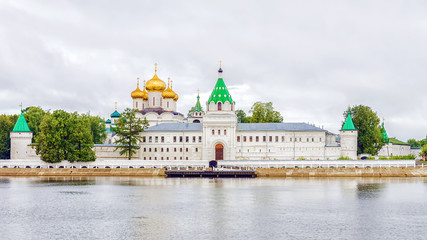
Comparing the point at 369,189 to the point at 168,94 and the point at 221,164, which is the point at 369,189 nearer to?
the point at 221,164

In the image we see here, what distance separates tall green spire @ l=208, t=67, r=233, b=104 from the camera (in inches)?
2765

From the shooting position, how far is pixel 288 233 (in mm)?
26578

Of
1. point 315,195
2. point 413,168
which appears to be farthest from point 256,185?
point 413,168

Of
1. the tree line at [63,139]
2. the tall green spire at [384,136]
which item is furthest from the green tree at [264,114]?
the tree line at [63,139]

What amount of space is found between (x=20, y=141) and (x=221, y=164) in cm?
2439

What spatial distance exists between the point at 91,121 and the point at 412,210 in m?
51.7

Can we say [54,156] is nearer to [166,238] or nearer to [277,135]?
[277,135]

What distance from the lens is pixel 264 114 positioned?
3290 inches

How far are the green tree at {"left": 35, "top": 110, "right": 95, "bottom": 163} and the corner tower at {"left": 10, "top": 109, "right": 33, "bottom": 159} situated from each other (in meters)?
4.04

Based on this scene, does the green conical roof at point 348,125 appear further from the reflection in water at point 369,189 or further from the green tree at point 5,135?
the green tree at point 5,135

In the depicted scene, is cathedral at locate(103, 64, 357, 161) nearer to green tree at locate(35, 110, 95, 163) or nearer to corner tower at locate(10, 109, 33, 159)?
green tree at locate(35, 110, 95, 163)

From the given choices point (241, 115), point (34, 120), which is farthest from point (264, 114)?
point (34, 120)

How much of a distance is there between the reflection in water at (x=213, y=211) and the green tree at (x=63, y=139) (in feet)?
39.7

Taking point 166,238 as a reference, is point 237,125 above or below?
above
